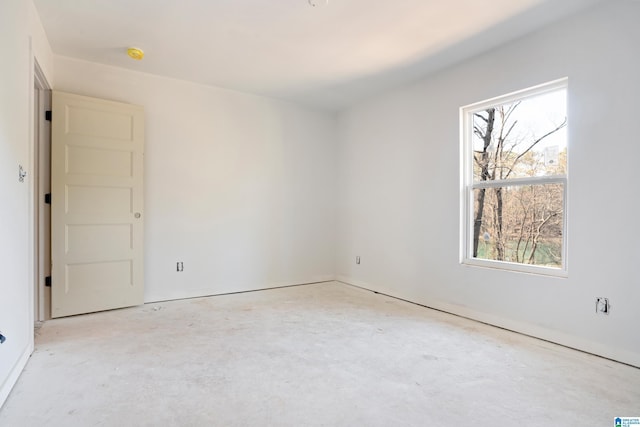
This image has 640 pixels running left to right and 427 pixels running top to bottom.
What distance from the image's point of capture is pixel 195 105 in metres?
4.11

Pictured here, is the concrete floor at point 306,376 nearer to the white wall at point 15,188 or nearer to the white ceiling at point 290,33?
the white wall at point 15,188

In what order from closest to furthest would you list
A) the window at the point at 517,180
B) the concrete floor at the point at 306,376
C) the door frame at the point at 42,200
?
the concrete floor at the point at 306,376 < the window at the point at 517,180 < the door frame at the point at 42,200

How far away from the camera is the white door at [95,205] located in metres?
3.26

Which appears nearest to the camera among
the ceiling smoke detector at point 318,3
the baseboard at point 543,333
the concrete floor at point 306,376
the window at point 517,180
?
the concrete floor at point 306,376

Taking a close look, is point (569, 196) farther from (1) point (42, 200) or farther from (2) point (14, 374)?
(1) point (42, 200)

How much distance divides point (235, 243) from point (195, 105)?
1.76 meters

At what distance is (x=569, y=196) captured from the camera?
2.67m

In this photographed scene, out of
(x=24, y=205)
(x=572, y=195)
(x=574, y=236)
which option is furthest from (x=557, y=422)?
(x=24, y=205)

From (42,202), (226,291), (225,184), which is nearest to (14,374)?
(42,202)

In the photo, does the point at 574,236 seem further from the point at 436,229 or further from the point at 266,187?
the point at 266,187

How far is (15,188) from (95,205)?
138 centimetres

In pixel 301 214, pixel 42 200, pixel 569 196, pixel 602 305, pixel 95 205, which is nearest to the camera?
pixel 602 305

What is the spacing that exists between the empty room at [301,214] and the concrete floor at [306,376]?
0.06ft

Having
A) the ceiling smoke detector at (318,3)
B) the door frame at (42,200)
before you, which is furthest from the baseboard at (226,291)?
the ceiling smoke detector at (318,3)
